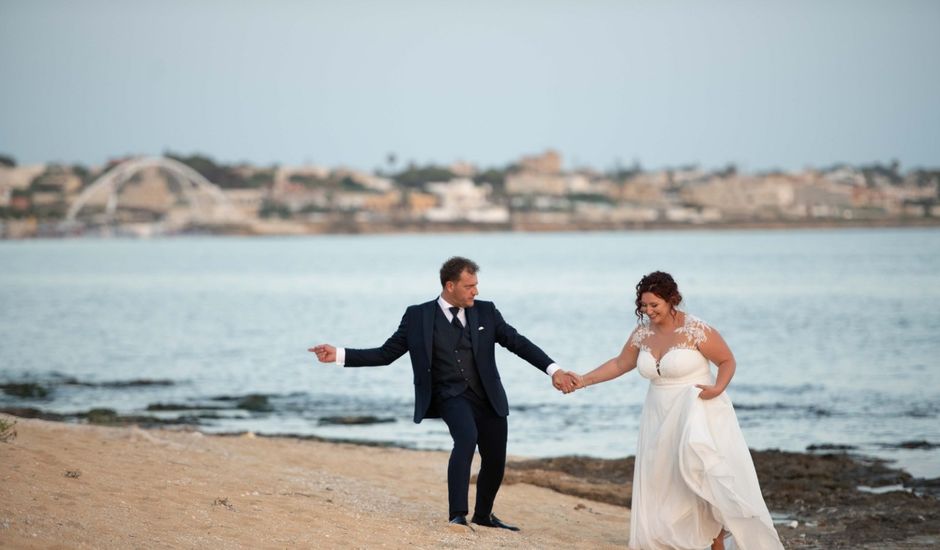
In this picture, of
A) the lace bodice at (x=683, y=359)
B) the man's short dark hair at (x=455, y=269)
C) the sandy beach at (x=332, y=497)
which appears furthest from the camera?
the man's short dark hair at (x=455, y=269)

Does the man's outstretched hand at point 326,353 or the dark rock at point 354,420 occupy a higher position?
the man's outstretched hand at point 326,353

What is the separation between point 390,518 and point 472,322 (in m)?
1.66

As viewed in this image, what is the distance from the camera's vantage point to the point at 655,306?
809 cm

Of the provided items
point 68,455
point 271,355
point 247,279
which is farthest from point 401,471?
point 247,279

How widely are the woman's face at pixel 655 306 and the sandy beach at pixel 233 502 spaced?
5.63 feet

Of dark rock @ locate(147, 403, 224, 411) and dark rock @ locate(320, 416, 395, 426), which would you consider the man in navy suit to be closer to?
dark rock @ locate(320, 416, 395, 426)

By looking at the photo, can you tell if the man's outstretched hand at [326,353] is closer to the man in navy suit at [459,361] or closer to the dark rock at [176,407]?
the man in navy suit at [459,361]

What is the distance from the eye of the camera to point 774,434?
58.9ft

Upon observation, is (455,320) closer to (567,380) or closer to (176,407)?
(567,380)

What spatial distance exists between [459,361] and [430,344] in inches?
8.5

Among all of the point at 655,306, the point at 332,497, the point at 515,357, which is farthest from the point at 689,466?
the point at 515,357

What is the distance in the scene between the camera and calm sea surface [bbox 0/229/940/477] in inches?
750

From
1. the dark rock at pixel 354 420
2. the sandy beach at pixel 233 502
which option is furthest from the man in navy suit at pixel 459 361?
the dark rock at pixel 354 420

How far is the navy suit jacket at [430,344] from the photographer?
27.8 feet
